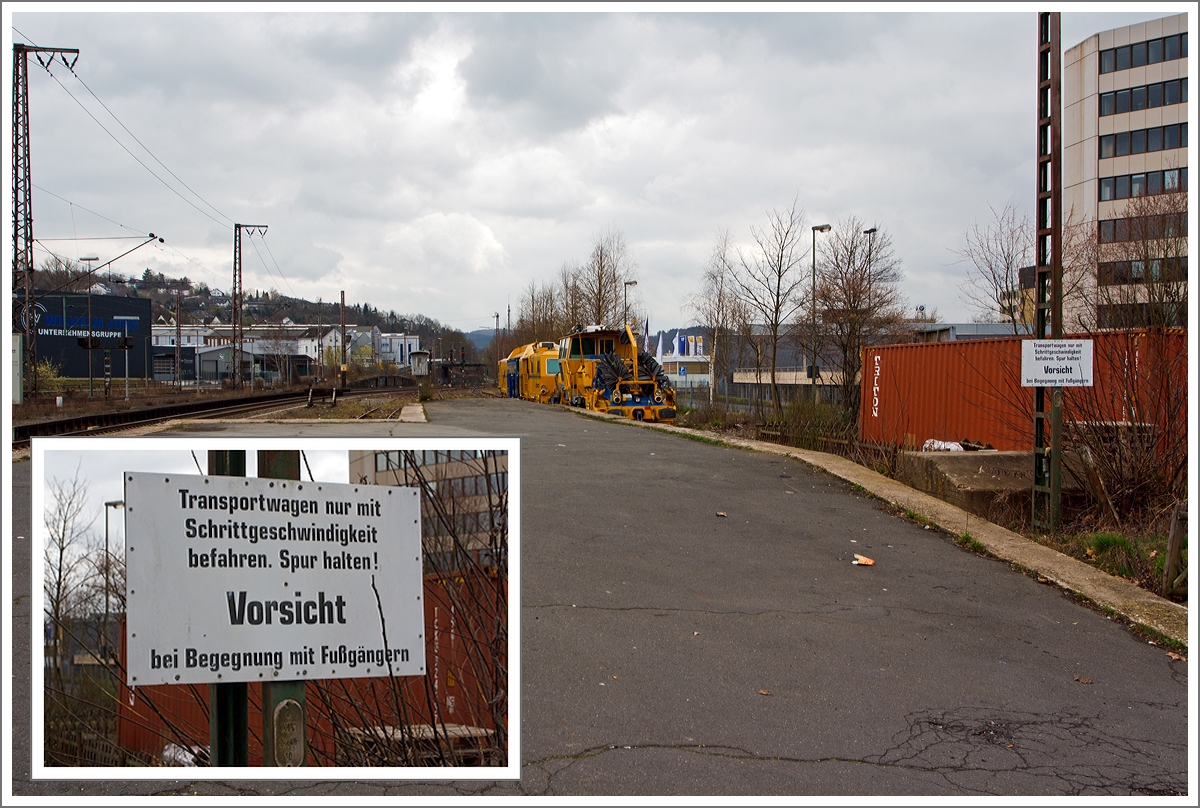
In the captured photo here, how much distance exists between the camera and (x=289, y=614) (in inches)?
78.9

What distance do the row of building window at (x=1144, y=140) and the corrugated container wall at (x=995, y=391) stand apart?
153 feet

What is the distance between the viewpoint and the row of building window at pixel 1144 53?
5050cm

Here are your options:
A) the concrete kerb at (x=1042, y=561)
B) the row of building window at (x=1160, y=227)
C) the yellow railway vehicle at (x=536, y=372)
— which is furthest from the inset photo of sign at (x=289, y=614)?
the yellow railway vehicle at (x=536, y=372)

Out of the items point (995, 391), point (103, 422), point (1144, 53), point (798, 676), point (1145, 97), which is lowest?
point (798, 676)

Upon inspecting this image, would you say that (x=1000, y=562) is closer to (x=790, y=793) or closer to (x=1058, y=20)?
(x=790, y=793)

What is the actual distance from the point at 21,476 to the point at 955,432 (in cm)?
1504

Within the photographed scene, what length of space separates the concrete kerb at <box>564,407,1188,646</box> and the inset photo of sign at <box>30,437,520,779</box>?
576 centimetres

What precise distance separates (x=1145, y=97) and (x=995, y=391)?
2018 inches

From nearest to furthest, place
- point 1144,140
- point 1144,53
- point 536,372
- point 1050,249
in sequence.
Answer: point 1050,249, point 536,372, point 1144,53, point 1144,140

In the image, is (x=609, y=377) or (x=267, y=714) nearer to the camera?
(x=267, y=714)

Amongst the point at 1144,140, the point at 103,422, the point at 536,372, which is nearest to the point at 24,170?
the point at 103,422

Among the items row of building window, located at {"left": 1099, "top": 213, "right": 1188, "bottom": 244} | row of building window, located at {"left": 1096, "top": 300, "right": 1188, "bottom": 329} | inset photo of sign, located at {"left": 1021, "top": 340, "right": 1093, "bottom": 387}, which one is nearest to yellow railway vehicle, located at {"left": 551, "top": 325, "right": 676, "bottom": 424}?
row of building window, located at {"left": 1099, "top": 213, "right": 1188, "bottom": 244}

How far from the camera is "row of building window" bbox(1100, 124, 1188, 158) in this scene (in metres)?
51.6

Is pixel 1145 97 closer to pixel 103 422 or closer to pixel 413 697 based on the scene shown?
pixel 103 422
